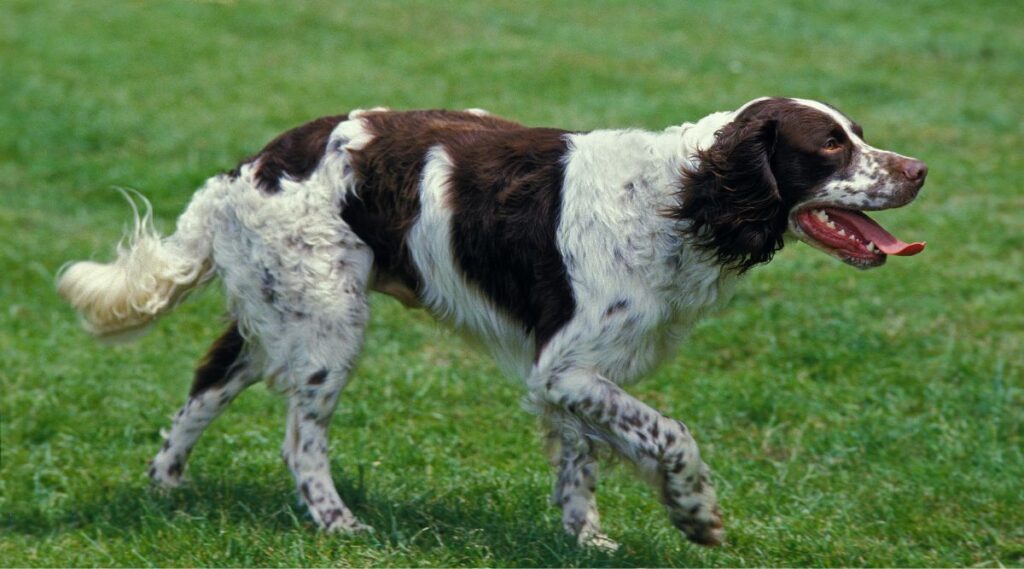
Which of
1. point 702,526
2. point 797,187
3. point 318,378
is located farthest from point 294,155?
point 702,526

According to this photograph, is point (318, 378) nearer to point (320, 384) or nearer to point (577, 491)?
point (320, 384)

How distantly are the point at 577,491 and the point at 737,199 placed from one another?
3.93 ft

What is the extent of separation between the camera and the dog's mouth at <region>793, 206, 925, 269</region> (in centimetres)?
422

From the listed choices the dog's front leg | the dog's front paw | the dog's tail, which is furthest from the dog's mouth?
the dog's front paw

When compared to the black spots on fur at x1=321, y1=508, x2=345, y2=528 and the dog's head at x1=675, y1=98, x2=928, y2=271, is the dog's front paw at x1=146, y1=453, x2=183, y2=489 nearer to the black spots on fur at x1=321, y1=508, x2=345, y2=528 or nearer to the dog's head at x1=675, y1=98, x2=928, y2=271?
the black spots on fur at x1=321, y1=508, x2=345, y2=528

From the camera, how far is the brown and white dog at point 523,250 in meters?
4.29

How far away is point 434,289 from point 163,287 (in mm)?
1129

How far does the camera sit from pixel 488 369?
22.1 ft

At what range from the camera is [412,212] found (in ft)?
15.7

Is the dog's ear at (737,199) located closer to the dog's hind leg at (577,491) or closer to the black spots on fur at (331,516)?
the dog's hind leg at (577,491)

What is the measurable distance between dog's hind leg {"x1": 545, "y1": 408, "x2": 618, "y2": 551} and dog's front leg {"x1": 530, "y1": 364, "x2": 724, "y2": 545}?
212 mm

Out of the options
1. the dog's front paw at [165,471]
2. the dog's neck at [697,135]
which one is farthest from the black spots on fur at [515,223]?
the dog's front paw at [165,471]

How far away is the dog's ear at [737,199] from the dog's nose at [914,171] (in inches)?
15.2

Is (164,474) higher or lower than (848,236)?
lower
